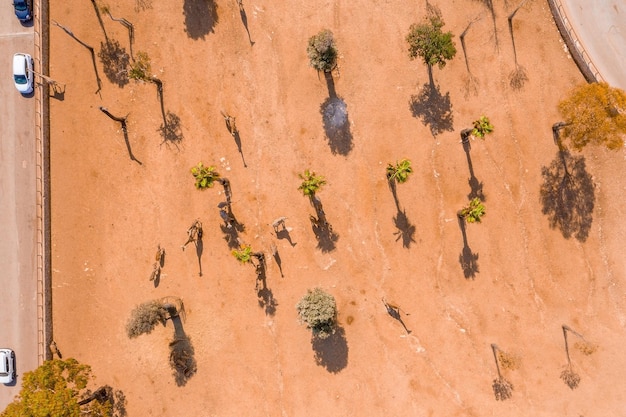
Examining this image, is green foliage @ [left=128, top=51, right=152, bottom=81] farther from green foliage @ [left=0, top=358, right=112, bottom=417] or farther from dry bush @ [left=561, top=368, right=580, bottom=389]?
dry bush @ [left=561, top=368, right=580, bottom=389]

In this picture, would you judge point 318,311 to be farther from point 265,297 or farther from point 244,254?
point 244,254

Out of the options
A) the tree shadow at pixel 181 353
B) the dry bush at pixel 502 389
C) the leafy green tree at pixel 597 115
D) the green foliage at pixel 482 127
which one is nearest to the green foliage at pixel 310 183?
the green foliage at pixel 482 127

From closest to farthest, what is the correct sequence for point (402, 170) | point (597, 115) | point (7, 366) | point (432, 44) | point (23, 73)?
1. point (597, 115)
2. point (432, 44)
3. point (402, 170)
4. point (23, 73)
5. point (7, 366)

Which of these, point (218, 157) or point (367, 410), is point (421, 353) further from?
point (218, 157)

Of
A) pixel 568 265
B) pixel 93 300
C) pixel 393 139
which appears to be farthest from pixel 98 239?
pixel 568 265

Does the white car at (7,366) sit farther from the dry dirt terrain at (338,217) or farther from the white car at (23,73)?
the white car at (23,73)

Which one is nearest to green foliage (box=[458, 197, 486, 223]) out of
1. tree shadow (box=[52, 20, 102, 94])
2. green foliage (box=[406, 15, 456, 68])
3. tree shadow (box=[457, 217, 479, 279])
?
tree shadow (box=[457, 217, 479, 279])

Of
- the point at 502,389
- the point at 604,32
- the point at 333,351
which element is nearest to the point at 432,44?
the point at 604,32
